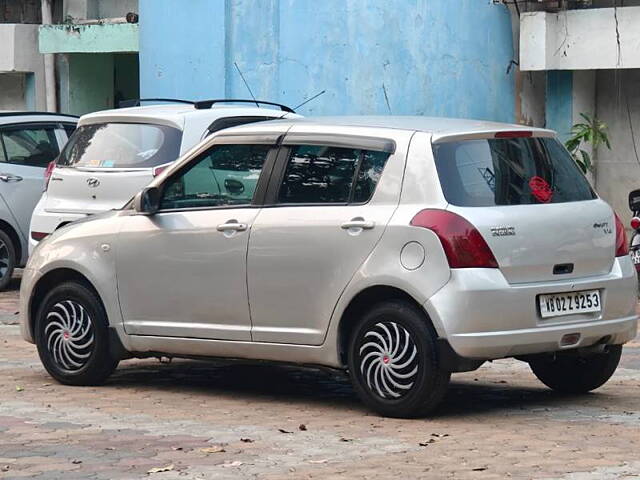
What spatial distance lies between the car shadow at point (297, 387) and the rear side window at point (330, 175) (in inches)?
39.8

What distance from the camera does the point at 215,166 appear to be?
9977 mm

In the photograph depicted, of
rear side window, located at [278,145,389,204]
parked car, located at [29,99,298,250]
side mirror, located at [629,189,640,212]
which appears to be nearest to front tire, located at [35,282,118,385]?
rear side window, located at [278,145,389,204]

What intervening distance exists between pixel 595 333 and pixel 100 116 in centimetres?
616

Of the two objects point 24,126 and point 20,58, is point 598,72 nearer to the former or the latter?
point 24,126

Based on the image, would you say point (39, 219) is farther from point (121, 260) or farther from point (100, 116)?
point (121, 260)

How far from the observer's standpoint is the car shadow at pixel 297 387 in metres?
9.66

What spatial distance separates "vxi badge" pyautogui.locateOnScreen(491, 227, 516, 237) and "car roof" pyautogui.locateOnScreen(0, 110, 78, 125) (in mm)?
9023

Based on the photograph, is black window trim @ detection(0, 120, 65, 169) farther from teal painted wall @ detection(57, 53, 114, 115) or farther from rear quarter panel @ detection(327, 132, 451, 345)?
rear quarter panel @ detection(327, 132, 451, 345)

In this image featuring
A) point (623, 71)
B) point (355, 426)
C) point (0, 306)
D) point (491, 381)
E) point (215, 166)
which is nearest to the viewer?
point (355, 426)

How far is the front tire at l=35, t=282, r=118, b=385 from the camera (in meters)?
10.3

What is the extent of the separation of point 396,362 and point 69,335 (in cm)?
251

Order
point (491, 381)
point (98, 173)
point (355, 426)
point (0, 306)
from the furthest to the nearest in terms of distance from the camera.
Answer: point (0, 306) → point (98, 173) → point (491, 381) → point (355, 426)

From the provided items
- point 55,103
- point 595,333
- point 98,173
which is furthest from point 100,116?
point 55,103

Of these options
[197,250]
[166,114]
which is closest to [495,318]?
[197,250]
